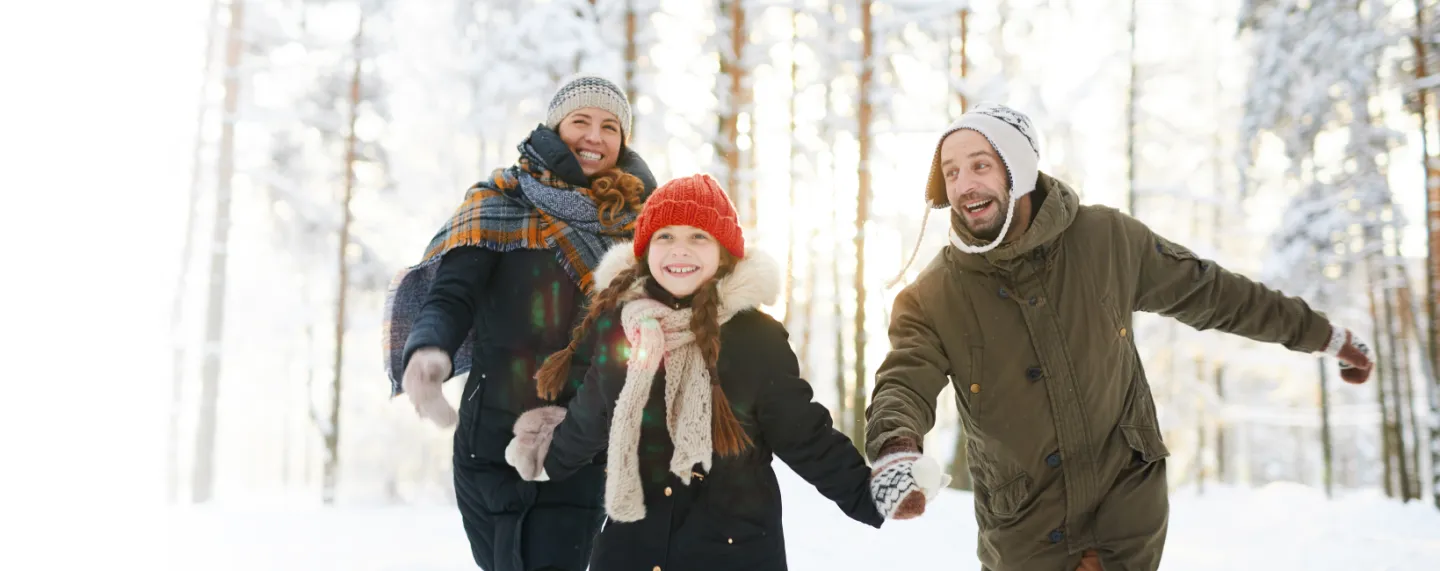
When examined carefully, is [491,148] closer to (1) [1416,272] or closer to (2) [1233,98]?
(2) [1233,98]

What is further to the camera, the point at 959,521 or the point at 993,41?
the point at 993,41

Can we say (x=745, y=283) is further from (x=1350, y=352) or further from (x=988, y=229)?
(x=1350, y=352)

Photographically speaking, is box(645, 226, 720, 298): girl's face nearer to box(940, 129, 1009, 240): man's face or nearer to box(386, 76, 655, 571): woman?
box(386, 76, 655, 571): woman

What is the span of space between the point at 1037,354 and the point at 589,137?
6.60 ft

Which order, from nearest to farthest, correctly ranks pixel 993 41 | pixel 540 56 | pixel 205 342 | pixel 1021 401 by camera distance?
pixel 1021 401
pixel 540 56
pixel 993 41
pixel 205 342

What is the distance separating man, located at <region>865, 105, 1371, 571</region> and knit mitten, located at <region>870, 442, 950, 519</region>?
37 centimetres

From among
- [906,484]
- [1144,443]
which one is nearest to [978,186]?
[1144,443]

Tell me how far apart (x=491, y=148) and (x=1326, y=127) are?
19.0m

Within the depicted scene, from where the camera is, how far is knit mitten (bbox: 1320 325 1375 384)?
12.7ft

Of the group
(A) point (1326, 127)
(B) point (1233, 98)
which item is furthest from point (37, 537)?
(B) point (1233, 98)

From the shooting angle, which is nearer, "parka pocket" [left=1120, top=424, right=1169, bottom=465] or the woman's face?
"parka pocket" [left=1120, top=424, right=1169, bottom=465]

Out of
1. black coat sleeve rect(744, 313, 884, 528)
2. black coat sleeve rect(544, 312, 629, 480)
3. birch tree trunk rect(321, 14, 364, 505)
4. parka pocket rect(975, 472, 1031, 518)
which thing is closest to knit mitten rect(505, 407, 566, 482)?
black coat sleeve rect(544, 312, 629, 480)

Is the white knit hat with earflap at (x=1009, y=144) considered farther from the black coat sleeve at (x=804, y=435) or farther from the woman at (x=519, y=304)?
the woman at (x=519, y=304)

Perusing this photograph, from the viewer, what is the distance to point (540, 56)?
51.5ft
